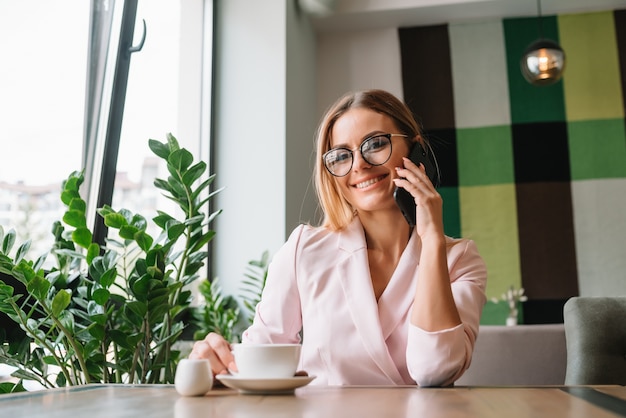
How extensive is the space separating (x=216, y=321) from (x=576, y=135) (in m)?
2.83

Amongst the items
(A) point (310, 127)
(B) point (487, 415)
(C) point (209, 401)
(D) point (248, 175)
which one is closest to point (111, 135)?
(D) point (248, 175)

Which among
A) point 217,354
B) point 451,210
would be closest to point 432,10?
point 451,210

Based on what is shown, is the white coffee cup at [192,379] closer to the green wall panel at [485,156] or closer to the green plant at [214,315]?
the green plant at [214,315]

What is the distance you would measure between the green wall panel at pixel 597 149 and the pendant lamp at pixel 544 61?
90cm

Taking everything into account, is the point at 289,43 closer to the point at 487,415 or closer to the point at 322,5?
the point at 322,5

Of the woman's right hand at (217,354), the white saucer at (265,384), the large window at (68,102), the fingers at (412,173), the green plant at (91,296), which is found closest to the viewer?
the white saucer at (265,384)

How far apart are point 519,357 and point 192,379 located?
1297 millimetres

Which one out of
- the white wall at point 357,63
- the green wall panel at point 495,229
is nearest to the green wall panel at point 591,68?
the green wall panel at point 495,229

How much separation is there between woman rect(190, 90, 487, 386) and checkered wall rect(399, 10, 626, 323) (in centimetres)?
292

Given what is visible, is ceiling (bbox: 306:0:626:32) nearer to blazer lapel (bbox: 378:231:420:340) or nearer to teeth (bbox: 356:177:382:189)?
teeth (bbox: 356:177:382:189)

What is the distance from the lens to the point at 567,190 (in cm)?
458

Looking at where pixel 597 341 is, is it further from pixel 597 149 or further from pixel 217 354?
pixel 597 149

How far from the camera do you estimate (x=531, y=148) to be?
4.65 metres

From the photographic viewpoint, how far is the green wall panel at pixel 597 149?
4.57 meters
